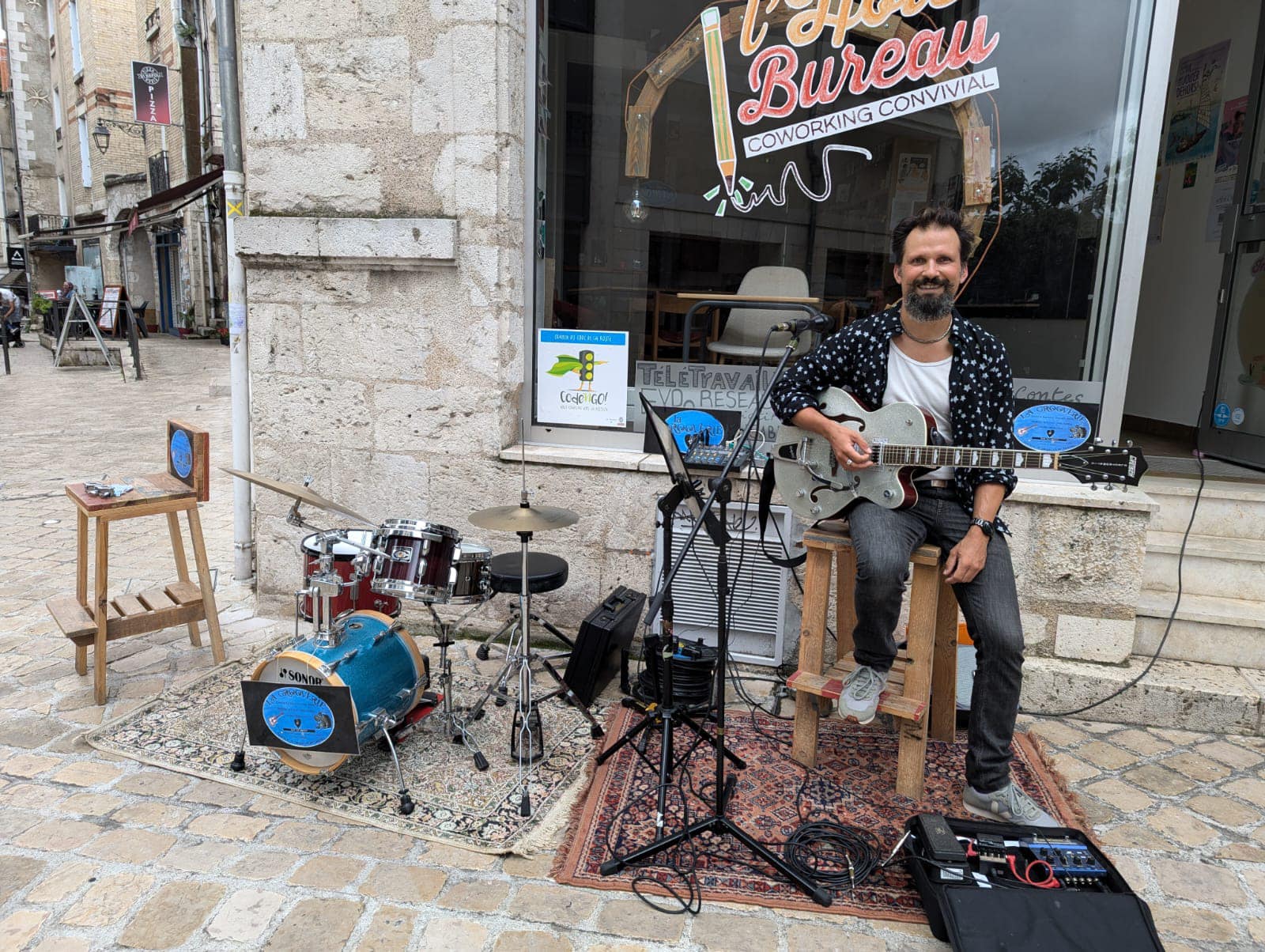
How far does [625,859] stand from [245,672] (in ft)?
7.57

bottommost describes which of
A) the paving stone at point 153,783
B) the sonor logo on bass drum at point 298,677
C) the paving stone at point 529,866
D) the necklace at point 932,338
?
the paving stone at point 529,866

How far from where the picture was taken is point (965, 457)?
2.69 m

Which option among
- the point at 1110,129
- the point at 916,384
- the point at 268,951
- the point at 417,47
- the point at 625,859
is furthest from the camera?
the point at 417,47

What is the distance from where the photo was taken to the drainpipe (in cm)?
448

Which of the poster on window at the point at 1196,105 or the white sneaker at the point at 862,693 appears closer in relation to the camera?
the white sneaker at the point at 862,693

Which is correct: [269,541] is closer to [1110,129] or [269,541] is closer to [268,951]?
[268,951]

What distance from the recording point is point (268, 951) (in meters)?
2.19

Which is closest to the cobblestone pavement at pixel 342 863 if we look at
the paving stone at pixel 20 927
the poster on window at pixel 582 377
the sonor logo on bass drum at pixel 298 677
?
the paving stone at pixel 20 927

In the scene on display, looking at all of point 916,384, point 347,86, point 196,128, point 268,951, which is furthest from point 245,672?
point 196,128

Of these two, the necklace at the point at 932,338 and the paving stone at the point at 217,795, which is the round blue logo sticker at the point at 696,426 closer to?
the necklace at the point at 932,338

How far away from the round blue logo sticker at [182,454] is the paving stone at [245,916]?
2.14 metres

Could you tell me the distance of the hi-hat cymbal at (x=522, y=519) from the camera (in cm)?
288

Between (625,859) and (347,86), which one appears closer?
(625,859)

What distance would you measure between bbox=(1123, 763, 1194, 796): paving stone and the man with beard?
2.09 feet
